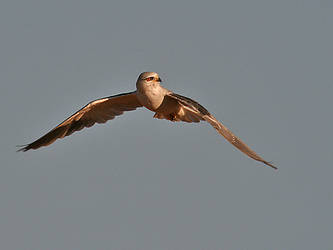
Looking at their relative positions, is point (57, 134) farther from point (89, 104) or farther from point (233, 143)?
point (233, 143)

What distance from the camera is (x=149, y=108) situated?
14.6m

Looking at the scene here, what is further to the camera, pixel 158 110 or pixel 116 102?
pixel 116 102

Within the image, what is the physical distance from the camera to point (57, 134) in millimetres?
16016

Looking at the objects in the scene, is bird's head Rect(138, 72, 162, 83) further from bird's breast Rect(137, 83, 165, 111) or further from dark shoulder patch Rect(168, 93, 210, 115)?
dark shoulder patch Rect(168, 93, 210, 115)

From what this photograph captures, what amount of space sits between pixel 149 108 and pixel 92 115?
7.78 feet

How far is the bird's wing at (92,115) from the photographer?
620 inches

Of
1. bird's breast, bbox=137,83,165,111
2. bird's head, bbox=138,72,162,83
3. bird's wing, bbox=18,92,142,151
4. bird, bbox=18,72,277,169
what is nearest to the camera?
bird, bbox=18,72,277,169

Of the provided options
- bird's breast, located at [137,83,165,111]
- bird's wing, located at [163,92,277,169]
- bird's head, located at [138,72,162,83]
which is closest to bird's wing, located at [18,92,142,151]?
bird's breast, located at [137,83,165,111]

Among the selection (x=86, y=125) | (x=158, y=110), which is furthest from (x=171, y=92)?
(x=86, y=125)

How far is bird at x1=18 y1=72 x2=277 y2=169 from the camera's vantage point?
1293cm

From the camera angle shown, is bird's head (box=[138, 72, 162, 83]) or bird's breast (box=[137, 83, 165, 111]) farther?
bird's breast (box=[137, 83, 165, 111])

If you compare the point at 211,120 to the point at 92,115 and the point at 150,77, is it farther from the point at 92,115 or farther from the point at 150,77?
the point at 92,115

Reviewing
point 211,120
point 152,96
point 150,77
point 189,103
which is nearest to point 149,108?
point 152,96

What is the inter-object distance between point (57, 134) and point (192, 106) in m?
4.18
